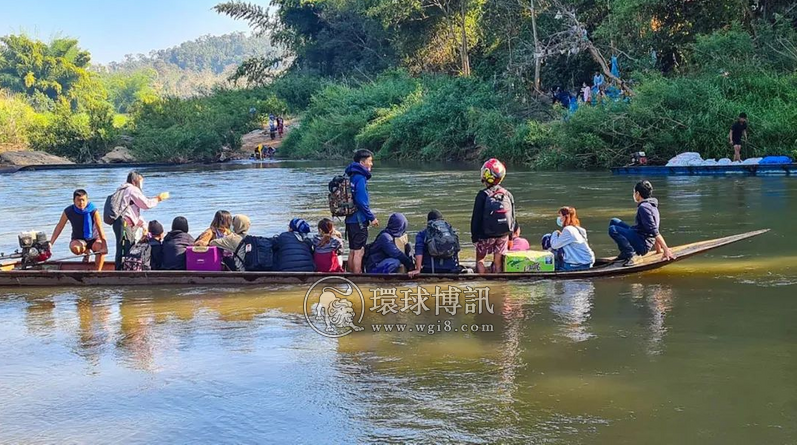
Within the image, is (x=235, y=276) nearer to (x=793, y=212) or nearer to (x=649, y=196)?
(x=649, y=196)

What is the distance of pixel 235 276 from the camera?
29.4 feet

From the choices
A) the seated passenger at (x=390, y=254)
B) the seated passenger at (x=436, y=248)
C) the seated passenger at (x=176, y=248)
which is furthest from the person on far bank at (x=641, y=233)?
the seated passenger at (x=176, y=248)

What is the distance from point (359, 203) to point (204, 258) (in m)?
1.92

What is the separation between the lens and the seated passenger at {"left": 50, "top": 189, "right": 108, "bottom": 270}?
987cm

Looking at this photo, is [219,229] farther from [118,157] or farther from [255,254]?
[118,157]

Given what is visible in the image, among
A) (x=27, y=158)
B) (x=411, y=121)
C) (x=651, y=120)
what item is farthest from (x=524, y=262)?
(x=27, y=158)

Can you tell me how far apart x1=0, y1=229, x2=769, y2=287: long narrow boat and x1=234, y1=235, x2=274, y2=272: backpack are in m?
0.17

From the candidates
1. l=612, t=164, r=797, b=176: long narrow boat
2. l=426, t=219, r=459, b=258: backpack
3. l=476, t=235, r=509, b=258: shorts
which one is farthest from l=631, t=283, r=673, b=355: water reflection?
l=612, t=164, r=797, b=176: long narrow boat

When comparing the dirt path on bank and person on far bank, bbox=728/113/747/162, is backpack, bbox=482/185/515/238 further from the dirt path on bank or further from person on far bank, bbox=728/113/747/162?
the dirt path on bank

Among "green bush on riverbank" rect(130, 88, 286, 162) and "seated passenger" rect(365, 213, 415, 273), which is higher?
"green bush on riverbank" rect(130, 88, 286, 162)

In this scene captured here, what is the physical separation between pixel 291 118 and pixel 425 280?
42.1m

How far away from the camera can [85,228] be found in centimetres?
997

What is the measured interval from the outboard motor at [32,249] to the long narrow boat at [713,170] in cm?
1576

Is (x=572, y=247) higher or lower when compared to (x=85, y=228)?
lower
